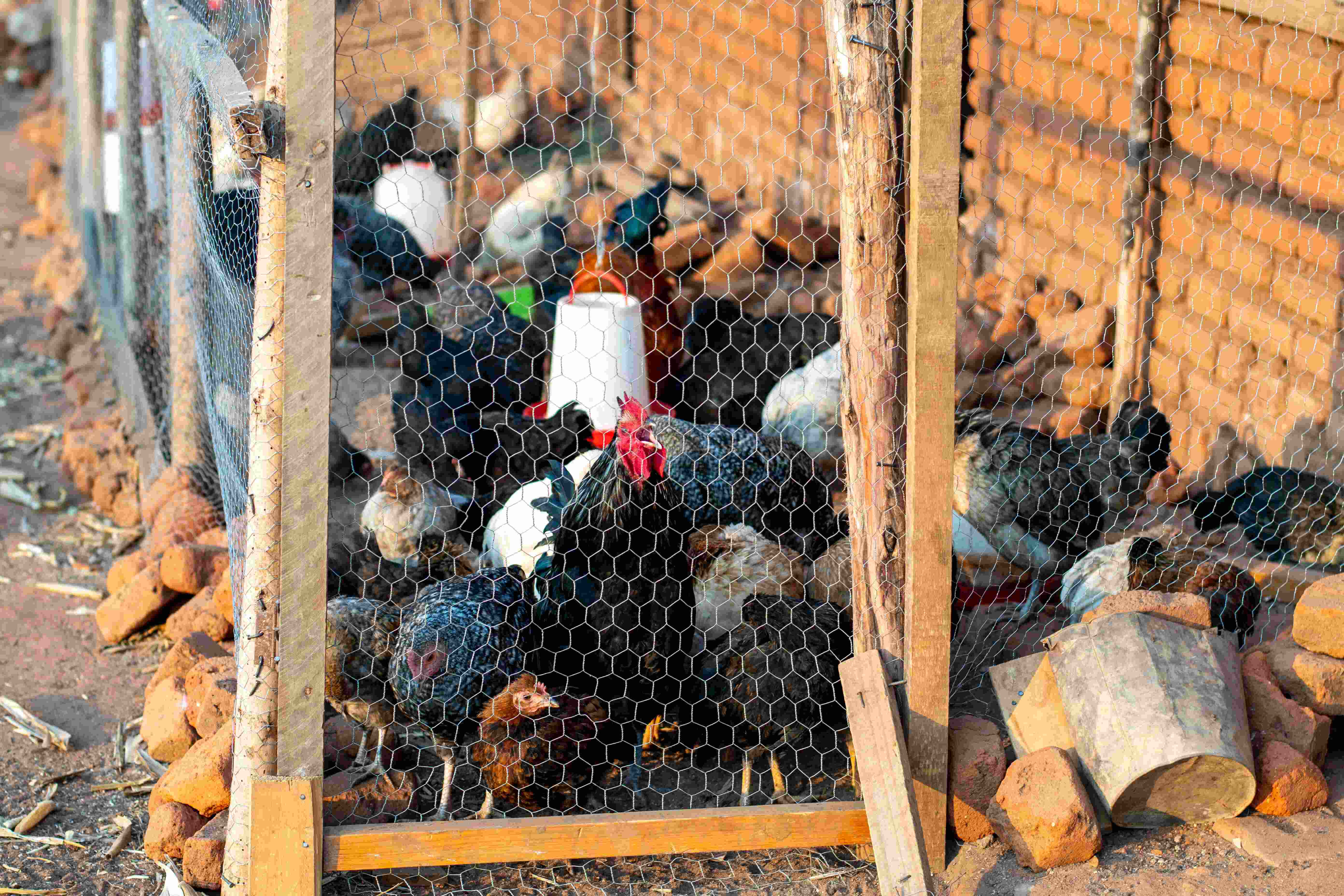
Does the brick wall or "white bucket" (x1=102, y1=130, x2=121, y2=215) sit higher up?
the brick wall

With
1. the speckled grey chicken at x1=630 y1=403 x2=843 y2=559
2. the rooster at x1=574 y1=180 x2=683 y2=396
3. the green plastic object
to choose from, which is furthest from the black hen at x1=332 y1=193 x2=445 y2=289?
the speckled grey chicken at x1=630 y1=403 x2=843 y2=559

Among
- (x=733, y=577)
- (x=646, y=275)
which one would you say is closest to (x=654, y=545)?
(x=733, y=577)

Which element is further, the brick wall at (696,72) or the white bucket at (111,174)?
the brick wall at (696,72)

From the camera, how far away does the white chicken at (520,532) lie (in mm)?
3066

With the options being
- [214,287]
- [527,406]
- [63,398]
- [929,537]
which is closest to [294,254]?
[214,287]

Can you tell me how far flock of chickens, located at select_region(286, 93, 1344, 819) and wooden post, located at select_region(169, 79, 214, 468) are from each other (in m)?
0.52

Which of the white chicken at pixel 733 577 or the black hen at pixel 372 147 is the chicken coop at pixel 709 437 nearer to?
the white chicken at pixel 733 577

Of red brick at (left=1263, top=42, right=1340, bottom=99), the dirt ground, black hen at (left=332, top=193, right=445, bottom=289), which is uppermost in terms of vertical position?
red brick at (left=1263, top=42, right=1340, bottom=99)

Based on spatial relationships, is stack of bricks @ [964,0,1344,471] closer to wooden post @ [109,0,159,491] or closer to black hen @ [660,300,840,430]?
black hen @ [660,300,840,430]

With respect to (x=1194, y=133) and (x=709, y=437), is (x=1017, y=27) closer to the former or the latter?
(x=1194, y=133)

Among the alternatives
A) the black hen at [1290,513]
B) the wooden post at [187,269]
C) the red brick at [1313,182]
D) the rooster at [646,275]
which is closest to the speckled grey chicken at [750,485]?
the rooster at [646,275]

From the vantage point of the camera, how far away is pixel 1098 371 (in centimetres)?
427

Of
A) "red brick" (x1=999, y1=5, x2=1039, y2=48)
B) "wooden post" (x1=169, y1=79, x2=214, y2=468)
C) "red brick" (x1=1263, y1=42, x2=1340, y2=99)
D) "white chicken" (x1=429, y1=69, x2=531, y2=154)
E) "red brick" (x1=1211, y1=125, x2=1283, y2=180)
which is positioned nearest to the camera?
"wooden post" (x1=169, y1=79, x2=214, y2=468)

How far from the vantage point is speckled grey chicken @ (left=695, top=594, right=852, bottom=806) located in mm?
2551
